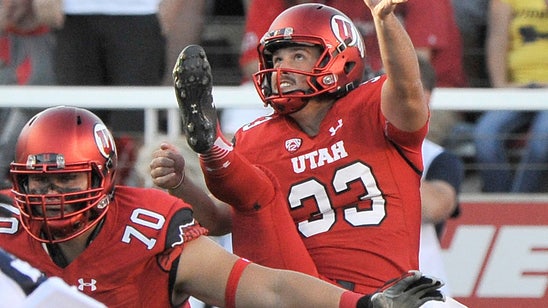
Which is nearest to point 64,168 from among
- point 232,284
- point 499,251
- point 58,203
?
point 58,203

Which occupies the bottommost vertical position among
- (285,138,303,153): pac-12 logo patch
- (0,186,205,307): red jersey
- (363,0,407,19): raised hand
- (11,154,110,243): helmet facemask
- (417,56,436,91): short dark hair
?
(0,186,205,307): red jersey

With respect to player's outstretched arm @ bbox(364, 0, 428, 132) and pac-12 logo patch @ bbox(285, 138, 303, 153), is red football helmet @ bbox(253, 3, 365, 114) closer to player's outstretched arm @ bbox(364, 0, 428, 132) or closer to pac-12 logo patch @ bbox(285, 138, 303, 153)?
pac-12 logo patch @ bbox(285, 138, 303, 153)

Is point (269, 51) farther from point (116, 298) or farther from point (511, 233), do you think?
point (511, 233)

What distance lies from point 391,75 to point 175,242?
35.0 inches

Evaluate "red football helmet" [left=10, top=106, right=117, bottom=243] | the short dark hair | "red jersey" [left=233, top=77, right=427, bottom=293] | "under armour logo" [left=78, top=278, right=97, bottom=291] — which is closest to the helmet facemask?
"red football helmet" [left=10, top=106, right=117, bottom=243]

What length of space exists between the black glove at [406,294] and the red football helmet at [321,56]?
34.6 inches

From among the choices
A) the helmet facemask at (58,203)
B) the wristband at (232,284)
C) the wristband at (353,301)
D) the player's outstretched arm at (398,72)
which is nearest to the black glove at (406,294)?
the wristband at (353,301)

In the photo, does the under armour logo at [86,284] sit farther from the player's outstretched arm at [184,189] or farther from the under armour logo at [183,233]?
the player's outstretched arm at [184,189]

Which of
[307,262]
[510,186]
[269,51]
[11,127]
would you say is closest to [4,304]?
[307,262]

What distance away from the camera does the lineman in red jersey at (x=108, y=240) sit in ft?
14.0

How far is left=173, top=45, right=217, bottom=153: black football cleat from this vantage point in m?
Answer: 4.37

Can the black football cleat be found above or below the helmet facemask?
above

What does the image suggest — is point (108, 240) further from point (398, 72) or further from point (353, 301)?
point (398, 72)

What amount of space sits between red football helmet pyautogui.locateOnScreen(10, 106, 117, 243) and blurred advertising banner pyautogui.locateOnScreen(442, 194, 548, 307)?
2771 mm
